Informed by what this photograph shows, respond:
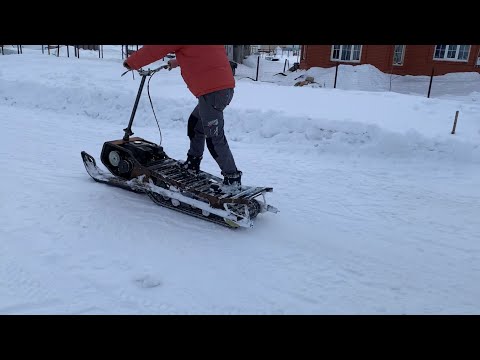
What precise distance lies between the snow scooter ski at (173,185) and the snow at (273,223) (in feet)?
0.47

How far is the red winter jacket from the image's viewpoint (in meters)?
3.87

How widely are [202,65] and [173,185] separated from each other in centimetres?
136

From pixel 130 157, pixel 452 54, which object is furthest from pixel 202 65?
pixel 452 54

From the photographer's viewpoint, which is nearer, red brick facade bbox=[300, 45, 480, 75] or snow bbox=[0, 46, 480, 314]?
snow bbox=[0, 46, 480, 314]

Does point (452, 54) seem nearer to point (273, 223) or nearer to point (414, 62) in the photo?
point (414, 62)

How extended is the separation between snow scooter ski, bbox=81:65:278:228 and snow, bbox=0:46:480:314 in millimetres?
143

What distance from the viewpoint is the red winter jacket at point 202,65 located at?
387cm

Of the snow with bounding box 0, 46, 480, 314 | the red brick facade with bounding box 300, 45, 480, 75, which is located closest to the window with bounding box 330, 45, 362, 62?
the red brick facade with bounding box 300, 45, 480, 75

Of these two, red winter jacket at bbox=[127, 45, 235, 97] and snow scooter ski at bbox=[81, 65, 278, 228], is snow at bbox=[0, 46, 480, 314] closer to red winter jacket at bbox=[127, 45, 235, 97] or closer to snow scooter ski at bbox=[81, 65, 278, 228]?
snow scooter ski at bbox=[81, 65, 278, 228]

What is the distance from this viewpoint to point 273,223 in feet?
14.4

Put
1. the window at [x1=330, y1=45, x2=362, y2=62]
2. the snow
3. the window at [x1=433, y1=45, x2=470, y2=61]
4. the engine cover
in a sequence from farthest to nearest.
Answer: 1. the window at [x1=330, y1=45, x2=362, y2=62]
2. the window at [x1=433, y1=45, x2=470, y2=61]
3. the engine cover
4. the snow
